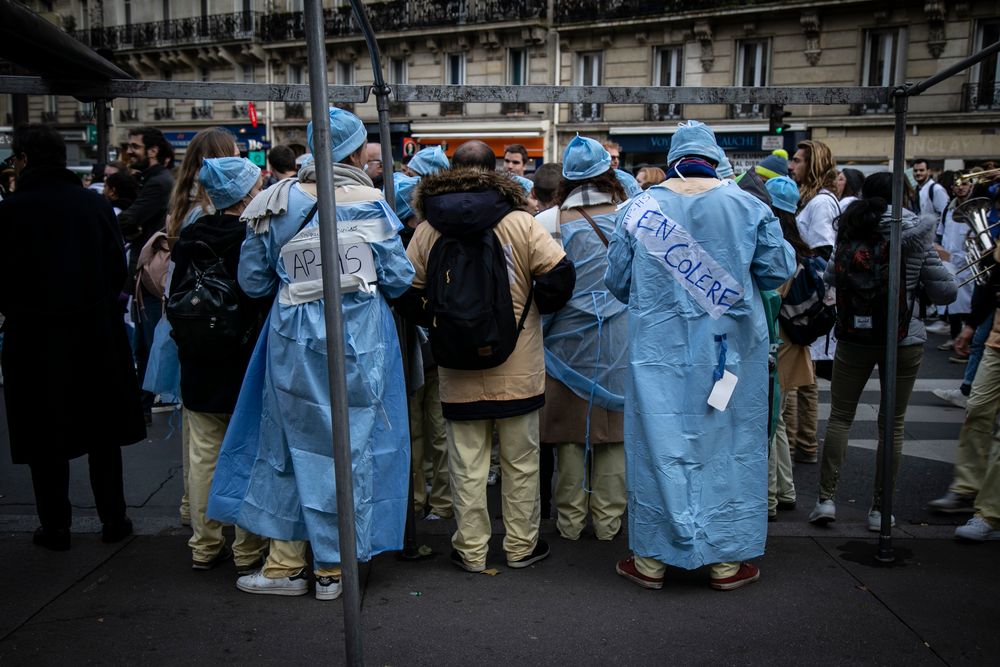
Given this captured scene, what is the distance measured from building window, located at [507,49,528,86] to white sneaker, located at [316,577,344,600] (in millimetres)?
28633

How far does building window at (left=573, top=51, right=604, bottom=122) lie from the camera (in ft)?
97.2

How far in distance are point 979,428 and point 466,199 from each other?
3.07 m

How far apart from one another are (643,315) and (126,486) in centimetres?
350

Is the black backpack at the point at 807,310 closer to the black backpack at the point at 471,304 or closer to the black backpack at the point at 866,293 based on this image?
the black backpack at the point at 866,293

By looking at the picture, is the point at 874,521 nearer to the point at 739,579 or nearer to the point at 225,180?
the point at 739,579

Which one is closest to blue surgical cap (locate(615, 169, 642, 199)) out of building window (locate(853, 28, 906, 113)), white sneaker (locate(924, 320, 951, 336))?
white sneaker (locate(924, 320, 951, 336))

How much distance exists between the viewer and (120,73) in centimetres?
430

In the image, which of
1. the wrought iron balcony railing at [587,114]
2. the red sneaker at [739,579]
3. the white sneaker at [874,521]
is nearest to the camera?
the red sneaker at [739,579]

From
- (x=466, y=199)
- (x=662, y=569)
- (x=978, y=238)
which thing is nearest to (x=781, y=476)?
(x=662, y=569)

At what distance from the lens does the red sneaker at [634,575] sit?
400 centimetres

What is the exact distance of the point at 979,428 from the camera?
4969 millimetres

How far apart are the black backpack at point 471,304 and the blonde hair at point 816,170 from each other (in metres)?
3.70

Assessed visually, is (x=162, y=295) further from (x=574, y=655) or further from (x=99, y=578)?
(x=574, y=655)

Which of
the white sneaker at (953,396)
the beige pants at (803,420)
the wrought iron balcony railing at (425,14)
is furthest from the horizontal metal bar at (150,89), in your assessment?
the wrought iron balcony railing at (425,14)
